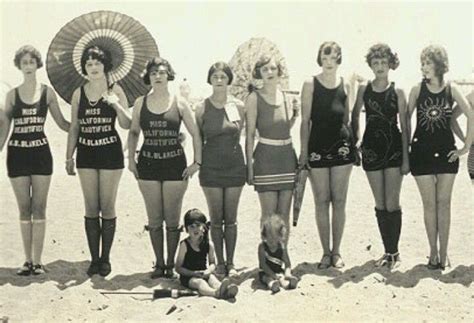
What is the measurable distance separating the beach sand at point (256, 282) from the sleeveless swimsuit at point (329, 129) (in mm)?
925

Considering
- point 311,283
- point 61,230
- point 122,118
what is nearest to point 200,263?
point 311,283

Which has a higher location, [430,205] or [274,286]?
[430,205]

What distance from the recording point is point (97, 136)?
5.04 meters

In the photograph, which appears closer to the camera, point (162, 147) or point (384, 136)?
point (162, 147)

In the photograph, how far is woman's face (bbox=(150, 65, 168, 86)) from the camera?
491cm

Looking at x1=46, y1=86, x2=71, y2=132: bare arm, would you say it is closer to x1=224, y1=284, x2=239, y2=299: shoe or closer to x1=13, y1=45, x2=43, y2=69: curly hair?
x1=13, y1=45, x2=43, y2=69: curly hair

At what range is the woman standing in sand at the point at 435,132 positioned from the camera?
5.04 meters

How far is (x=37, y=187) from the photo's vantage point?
16.9 ft

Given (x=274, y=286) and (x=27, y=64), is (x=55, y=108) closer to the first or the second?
(x=27, y=64)

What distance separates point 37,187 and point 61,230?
1.93 meters

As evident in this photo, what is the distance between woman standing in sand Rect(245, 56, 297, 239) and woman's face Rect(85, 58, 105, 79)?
1.21m

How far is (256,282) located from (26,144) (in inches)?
84.7

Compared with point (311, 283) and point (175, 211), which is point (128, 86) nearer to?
point (175, 211)

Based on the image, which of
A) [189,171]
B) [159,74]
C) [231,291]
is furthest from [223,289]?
[159,74]
